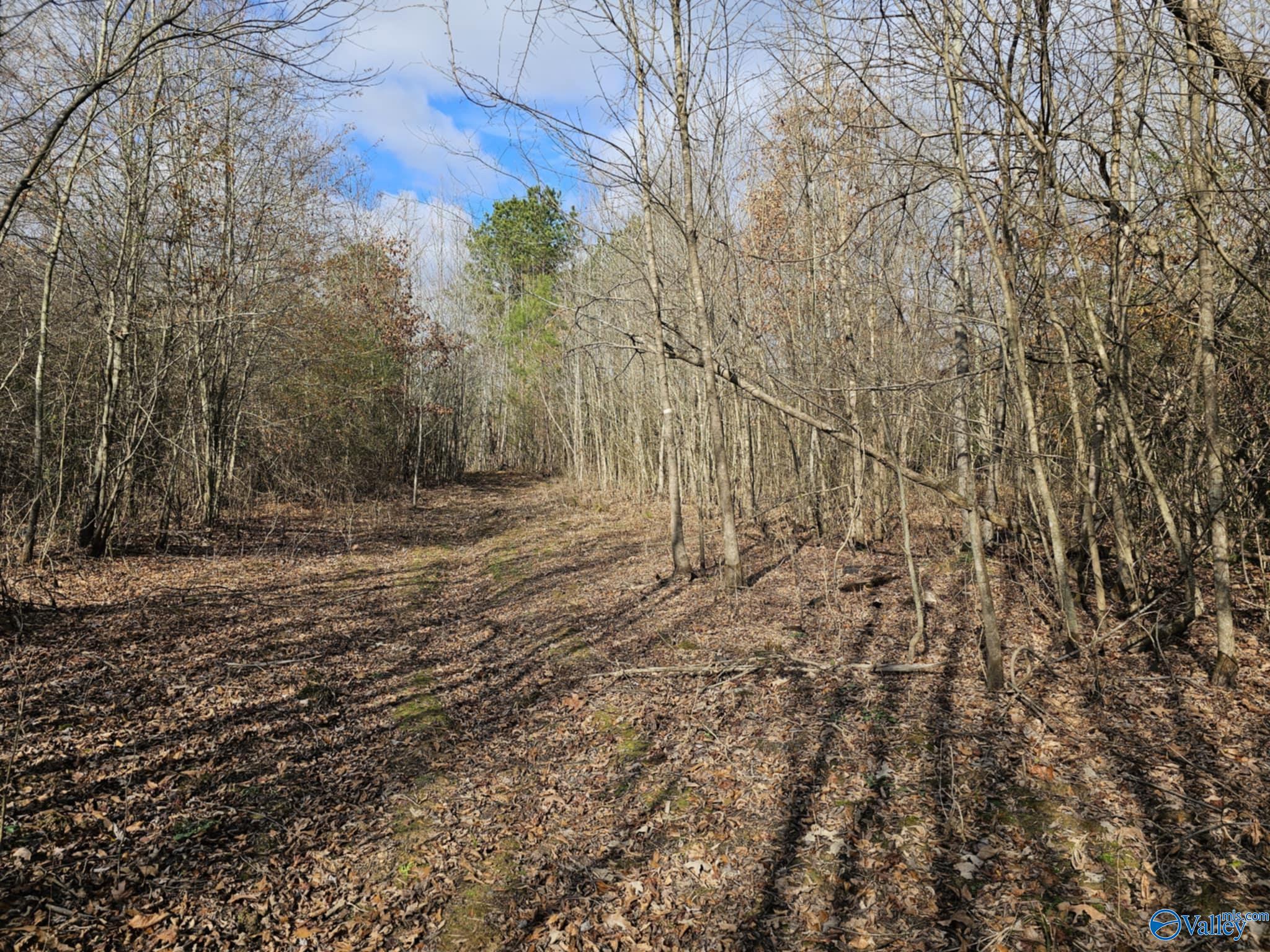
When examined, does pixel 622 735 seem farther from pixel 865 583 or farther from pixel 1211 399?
pixel 1211 399

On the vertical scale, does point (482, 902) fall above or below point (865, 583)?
below

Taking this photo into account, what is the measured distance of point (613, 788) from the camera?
4270mm

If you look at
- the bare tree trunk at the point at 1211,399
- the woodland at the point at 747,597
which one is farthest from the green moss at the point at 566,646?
the bare tree trunk at the point at 1211,399

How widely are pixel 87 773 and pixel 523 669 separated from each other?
3155 mm

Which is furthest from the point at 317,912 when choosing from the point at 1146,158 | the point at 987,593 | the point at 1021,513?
the point at 1146,158

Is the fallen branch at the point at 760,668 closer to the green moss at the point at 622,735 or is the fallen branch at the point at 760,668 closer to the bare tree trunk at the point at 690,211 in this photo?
the green moss at the point at 622,735

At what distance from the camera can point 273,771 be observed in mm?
4406

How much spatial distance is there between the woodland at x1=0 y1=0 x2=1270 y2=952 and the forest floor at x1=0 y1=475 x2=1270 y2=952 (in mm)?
28

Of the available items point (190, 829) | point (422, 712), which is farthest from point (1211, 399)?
point (190, 829)

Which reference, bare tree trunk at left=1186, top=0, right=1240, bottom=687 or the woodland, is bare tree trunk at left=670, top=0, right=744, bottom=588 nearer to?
the woodland

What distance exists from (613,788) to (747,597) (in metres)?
3.93

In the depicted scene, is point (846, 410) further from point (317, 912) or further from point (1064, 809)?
point (317, 912)

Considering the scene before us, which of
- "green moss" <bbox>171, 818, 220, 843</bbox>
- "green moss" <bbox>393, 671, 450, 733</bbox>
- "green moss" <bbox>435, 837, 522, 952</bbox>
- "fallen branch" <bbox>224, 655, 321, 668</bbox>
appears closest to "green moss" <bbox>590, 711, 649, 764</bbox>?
"green moss" <bbox>435, 837, 522, 952</bbox>

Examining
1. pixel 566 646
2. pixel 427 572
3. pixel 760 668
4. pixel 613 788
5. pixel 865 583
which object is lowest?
pixel 613 788
